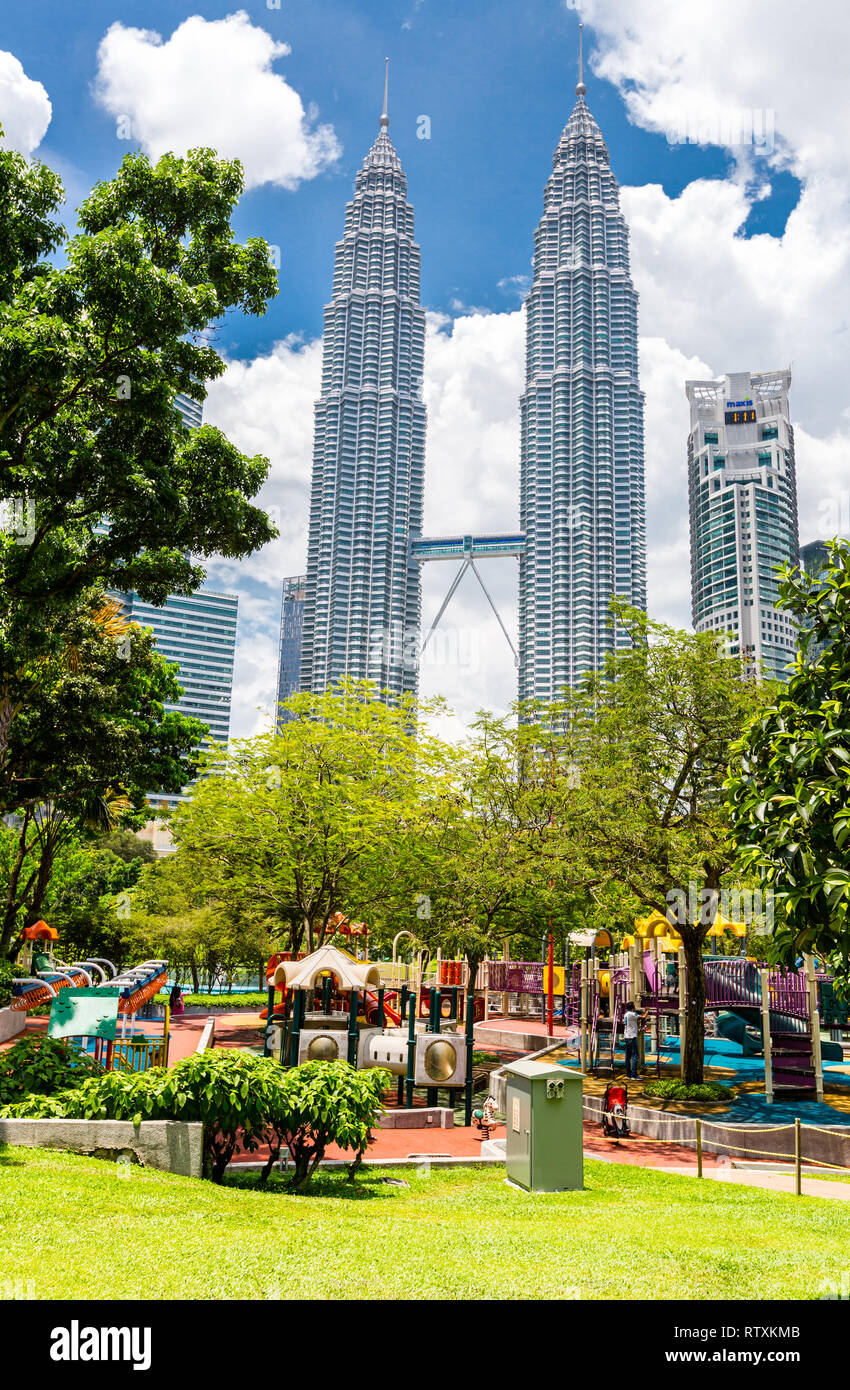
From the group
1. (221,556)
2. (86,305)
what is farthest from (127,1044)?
(86,305)

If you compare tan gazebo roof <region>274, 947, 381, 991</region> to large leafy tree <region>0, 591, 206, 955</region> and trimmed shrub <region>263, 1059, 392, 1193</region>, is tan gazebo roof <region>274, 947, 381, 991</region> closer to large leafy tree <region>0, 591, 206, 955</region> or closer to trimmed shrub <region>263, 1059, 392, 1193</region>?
trimmed shrub <region>263, 1059, 392, 1193</region>

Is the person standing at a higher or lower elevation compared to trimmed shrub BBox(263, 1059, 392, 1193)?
lower

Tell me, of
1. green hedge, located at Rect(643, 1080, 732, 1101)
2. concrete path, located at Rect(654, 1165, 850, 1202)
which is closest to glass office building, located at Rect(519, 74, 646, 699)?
green hedge, located at Rect(643, 1080, 732, 1101)

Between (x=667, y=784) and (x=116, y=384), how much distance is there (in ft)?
49.0

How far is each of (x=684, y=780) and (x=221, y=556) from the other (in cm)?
1159

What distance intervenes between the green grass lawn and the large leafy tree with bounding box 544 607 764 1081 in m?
9.20

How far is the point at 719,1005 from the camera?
25.5 m

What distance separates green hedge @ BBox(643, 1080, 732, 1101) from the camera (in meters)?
20.2

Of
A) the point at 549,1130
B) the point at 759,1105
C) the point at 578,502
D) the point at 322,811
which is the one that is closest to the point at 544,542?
the point at 578,502

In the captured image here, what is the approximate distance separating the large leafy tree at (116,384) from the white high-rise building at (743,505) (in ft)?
514

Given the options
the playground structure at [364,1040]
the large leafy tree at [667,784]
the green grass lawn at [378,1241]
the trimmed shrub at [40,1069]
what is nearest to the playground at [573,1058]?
the playground structure at [364,1040]

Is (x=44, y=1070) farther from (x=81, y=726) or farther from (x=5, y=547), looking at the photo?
(x=81, y=726)

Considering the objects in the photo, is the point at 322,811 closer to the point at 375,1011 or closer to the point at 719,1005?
the point at 375,1011

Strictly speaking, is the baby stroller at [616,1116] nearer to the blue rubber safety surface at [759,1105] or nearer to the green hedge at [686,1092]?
the blue rubber safety surface at [759,1105]
